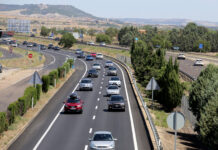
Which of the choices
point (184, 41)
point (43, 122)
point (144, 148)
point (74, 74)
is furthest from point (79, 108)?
point (184, 41)

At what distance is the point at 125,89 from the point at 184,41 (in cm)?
12643

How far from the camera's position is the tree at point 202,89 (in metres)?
30.6

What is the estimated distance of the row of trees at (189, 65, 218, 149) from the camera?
81.4 ft

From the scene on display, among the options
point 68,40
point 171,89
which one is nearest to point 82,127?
point 171,89

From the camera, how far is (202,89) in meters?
32.3

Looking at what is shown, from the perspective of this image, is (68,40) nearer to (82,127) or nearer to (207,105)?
(82,127)

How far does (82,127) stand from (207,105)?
412 inches

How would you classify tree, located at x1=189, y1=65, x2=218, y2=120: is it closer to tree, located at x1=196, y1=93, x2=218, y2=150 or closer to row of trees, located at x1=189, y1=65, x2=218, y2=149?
row of trees, located at x1=189, y1=65, x2=218, y2=149

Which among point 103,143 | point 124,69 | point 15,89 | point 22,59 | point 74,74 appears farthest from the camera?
point 22,59

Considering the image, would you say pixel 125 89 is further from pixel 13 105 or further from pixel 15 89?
pixel 13 105

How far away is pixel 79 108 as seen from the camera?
37.4 m

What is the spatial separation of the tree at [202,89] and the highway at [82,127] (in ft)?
15.5

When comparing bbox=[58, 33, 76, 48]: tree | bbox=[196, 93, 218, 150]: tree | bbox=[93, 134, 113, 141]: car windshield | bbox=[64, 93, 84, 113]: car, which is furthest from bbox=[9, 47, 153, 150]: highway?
bbox=[58, 33, 76, 48]: tree

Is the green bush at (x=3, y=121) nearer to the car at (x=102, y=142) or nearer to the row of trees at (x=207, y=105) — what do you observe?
the car at (x=102, y=142)
